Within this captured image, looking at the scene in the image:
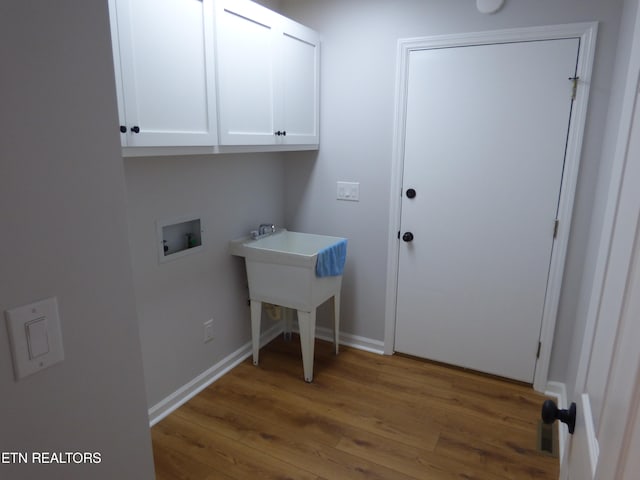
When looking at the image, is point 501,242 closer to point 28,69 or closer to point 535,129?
point 535,129

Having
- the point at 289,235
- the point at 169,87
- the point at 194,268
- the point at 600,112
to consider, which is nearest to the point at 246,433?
the point at 194,268

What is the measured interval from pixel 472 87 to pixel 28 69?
229 centimetres

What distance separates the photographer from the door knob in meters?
0.85

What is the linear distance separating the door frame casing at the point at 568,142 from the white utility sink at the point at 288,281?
44 cm

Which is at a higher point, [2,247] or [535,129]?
[535,129]

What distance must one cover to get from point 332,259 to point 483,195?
3.25 ft

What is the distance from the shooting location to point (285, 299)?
2.58 metres

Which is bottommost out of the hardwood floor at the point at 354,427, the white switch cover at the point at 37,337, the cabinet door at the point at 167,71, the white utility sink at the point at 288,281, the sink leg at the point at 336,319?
the hardwood floor at the point at 354,427

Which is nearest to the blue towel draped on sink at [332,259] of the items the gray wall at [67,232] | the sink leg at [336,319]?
the sink leg at [336,319]

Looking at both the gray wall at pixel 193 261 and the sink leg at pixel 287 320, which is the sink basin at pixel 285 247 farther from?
the sink leg at pixel 287 320

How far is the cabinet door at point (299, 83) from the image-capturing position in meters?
2.49

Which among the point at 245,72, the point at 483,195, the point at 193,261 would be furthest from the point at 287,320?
the point at 245,72

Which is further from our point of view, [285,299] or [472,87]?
[285,299]

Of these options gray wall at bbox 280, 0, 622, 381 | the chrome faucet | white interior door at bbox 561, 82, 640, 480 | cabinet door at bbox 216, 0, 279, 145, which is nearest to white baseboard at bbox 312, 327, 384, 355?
gray wall at bbox 280, 0, 622, 381
